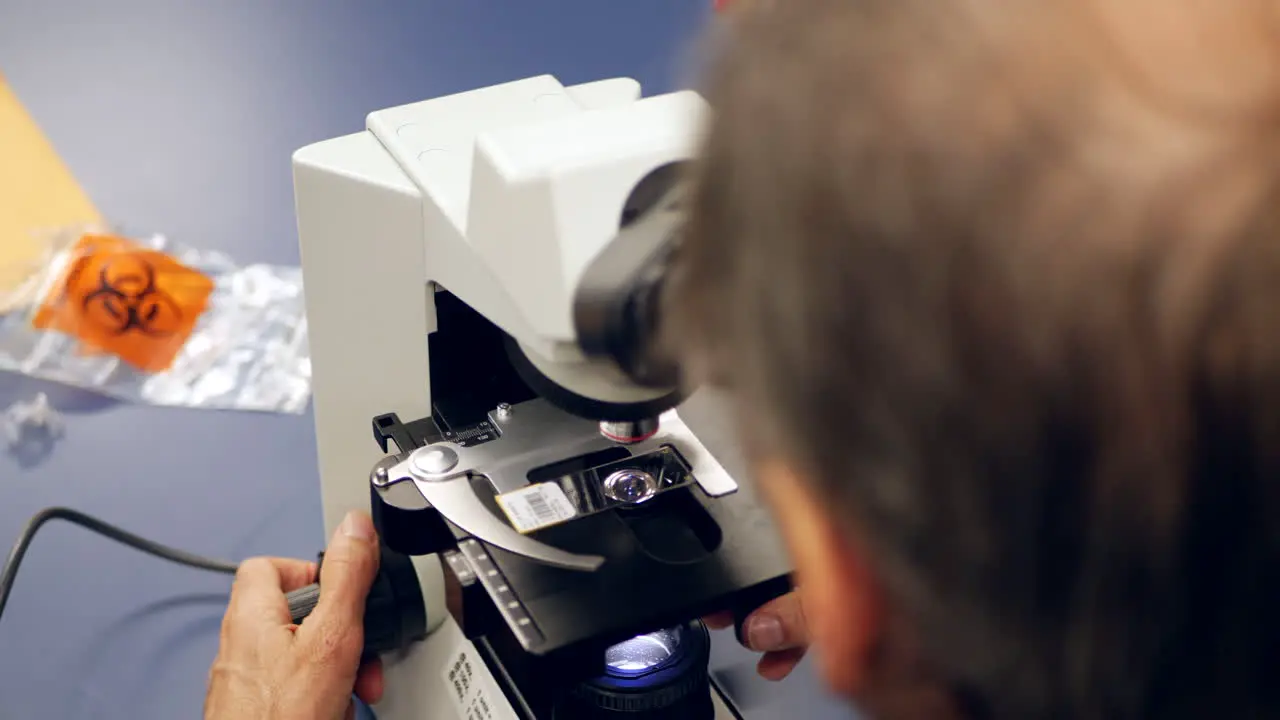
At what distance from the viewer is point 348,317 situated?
80cm

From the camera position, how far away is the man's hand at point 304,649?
2.72 feet

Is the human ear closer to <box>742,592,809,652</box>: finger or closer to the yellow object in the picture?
<box>742,592,809,652</box>: finger

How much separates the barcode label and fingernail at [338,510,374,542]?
0.17 metres

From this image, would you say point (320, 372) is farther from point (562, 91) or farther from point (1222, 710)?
point (1222, 710)

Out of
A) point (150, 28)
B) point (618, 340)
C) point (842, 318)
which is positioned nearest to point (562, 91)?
point (618, 340)

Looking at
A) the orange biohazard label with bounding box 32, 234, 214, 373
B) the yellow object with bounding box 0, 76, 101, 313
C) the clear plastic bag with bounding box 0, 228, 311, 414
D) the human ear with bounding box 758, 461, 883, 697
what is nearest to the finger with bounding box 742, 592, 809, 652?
the human ear with bounding box 758, 461, 883, 697

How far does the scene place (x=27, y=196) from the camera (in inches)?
54.1

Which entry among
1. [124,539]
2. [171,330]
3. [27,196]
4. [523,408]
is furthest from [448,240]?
[27,196]

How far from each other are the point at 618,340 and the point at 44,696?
0.71m

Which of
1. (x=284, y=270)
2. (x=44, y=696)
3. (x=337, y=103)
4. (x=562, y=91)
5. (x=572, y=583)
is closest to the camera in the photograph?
(x=572, y=583)

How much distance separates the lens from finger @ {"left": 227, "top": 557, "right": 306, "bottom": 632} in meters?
0.88

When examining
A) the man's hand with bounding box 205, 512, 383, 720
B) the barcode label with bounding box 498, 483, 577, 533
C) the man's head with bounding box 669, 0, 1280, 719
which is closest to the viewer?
the man's head with bounding box 669, 0, 1280, 719

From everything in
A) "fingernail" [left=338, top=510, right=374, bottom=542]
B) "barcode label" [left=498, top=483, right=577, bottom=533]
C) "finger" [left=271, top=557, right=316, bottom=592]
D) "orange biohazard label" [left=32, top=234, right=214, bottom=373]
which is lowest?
"finger" [left=271, top=557, right=316, bottom=592]

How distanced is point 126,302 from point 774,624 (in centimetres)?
78
